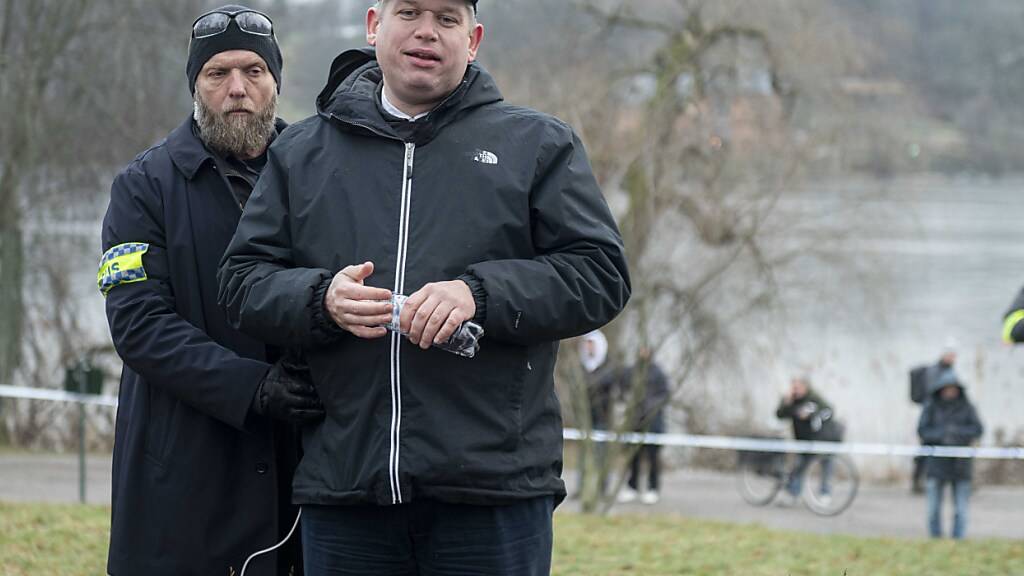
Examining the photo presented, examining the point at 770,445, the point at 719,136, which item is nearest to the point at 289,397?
the point at 770,445

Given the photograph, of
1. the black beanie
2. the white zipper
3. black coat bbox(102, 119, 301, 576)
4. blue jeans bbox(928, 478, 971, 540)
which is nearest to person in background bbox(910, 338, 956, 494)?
blue jeans bbox(928, 478, 971, 540)

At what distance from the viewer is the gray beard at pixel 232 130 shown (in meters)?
3.04

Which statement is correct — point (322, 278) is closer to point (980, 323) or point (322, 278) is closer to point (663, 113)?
point (663, 113)

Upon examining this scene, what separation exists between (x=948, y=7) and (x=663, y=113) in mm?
21145

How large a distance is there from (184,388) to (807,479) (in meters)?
15.0

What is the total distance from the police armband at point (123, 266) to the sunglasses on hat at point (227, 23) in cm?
56

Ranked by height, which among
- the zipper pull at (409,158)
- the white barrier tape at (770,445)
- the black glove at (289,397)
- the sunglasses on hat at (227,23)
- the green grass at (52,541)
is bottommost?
the green grass at (52,541)

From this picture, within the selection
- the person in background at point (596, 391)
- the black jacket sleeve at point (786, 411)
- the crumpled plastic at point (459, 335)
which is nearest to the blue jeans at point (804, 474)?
the black jacket sleeve at point (786, 411)

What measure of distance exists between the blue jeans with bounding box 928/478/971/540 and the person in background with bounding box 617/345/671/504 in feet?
9.14

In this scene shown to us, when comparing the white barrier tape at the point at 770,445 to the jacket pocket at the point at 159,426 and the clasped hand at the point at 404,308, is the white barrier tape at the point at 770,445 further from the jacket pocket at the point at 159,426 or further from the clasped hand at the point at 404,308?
the clasped hand at the point at 404,308

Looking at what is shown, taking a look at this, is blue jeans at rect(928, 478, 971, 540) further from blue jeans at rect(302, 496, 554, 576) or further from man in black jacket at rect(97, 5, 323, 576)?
blue jeans at rect(302, 496, 554, 576)

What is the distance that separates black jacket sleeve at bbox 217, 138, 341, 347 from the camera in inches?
93.2

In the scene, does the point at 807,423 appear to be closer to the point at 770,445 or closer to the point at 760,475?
the point at 770,445

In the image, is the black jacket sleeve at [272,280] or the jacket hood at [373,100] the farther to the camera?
the jacket hood at [373,100]
